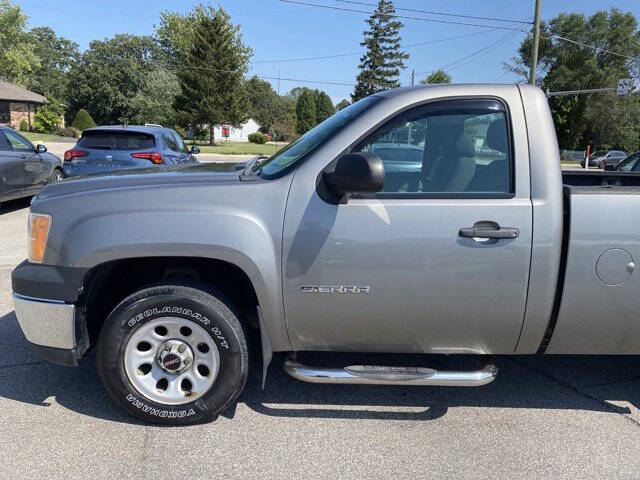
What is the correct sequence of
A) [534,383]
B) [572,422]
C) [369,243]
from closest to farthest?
[369,243]
[572,422]
[534,383]

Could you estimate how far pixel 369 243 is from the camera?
114 inches

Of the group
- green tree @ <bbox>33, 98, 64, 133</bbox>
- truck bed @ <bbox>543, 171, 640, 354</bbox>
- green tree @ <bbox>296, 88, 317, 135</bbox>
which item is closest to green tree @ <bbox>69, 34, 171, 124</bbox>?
green tree @ <bbox>33, 98, 64, 133</bbox>

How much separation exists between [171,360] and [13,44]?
6034 centimetres

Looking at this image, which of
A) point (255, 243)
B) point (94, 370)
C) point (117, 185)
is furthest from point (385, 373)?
point (94, 370)

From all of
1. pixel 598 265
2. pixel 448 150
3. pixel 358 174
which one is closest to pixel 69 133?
pixel 448 150

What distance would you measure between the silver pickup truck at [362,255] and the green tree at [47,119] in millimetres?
61008

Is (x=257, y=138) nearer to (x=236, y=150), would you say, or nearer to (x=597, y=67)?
(x=236, y=150)

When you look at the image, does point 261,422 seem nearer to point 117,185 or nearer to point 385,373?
point 385,373

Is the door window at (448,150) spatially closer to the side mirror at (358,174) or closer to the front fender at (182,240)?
the side mirror at (358,174)

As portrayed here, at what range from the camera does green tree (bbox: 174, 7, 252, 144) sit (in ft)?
170

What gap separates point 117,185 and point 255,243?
91cm

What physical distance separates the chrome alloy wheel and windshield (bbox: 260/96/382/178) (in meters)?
1.02

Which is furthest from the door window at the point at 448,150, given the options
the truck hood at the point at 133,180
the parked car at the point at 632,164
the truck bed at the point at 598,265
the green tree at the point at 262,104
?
the green tree at the point at 262,104

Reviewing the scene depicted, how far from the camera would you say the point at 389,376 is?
3.04 m
